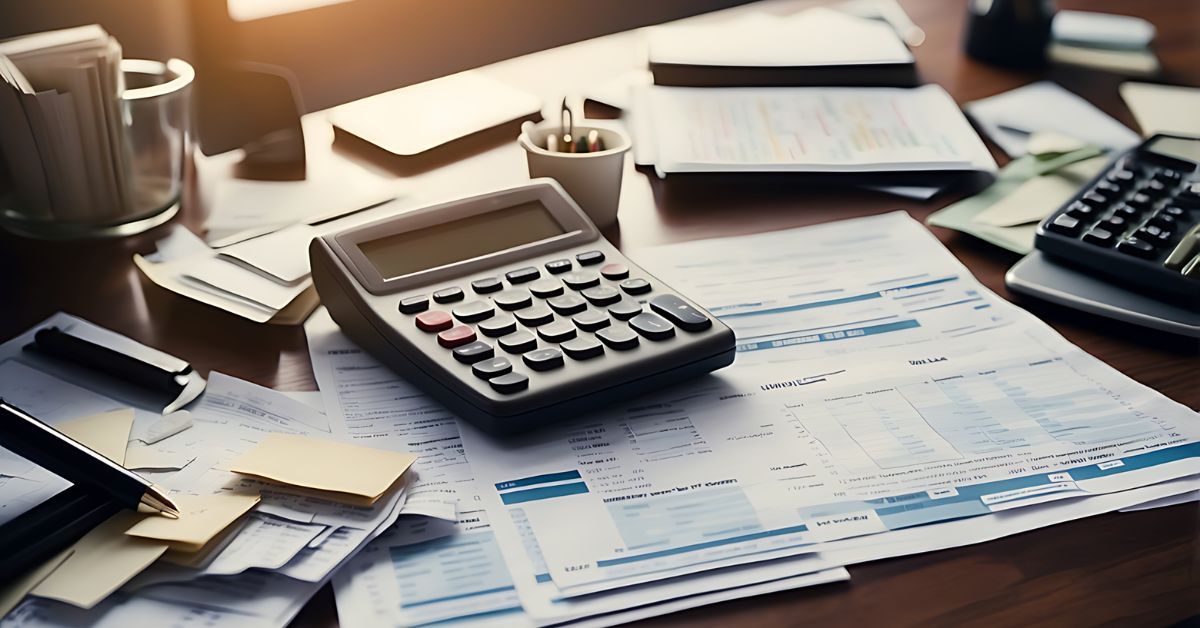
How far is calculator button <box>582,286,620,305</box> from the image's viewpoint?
21.4 inches

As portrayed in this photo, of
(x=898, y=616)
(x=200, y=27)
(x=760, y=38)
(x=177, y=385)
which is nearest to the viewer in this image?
(x=898, y=616)

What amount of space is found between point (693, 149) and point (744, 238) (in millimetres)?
112

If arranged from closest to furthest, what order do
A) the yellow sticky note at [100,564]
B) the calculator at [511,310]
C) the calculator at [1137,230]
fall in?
the yellow sticky note at [100,564] < the calculator at [511,310] < the calculator at [1137,230]

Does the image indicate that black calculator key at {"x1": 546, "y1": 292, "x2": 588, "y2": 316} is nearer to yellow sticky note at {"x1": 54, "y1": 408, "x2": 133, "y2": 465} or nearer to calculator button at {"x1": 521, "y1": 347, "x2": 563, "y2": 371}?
calculator button at {"x1": 521, "y1": 347, "x2": 563, "y2": 371}

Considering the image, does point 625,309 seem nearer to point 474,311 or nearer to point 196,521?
point 474,311

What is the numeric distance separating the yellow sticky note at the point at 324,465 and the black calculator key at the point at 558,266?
0.14 metres

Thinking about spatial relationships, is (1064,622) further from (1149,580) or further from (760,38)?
(760,38)

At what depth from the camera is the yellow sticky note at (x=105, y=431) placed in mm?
470

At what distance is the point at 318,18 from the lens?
0.71 m

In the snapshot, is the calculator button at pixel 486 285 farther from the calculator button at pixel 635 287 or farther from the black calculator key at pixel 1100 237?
the black calculator key at pixel 1100 237

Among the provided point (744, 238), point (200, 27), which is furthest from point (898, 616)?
point (200, 27)

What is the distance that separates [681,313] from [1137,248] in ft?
0.90

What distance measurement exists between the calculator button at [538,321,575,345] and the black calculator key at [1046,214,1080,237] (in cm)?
31

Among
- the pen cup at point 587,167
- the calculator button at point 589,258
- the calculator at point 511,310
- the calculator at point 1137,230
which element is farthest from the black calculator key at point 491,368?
the calculator at point 1137,230
